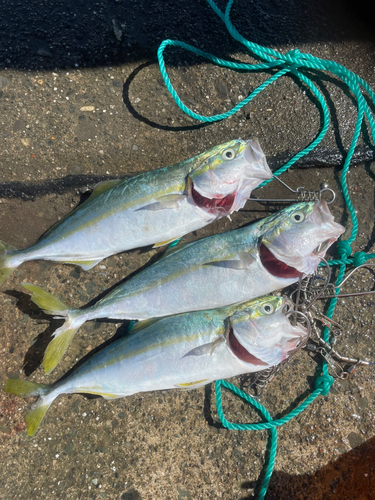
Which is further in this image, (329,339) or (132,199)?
(329,339)

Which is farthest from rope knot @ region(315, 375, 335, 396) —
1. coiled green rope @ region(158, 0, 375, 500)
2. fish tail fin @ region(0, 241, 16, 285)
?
fish tail fin @ region(0, 241, 16, 285)

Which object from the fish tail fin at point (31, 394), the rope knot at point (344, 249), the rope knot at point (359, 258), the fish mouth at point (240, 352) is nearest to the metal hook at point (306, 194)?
the rope knot at point (344, 249)

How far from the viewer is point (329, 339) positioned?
2453mm

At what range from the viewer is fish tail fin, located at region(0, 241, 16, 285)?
2131mm

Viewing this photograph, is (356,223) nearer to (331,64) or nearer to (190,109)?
(331,64)

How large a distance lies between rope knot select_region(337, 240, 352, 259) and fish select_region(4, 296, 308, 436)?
28.8 inches

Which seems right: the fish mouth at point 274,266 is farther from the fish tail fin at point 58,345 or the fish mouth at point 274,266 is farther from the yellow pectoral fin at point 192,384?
the fish tail fin at point 58,345

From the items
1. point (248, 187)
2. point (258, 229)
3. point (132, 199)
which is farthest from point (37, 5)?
point (258, 229)

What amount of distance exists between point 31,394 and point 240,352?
1432 millimetres

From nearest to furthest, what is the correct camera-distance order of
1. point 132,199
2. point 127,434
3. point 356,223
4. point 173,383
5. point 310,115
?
point 173,383, point 132,199, point 127,434, point 356,223, point 310,115

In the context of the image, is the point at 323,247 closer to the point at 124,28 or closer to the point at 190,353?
the point at 190,353

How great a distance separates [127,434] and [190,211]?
5.55ft

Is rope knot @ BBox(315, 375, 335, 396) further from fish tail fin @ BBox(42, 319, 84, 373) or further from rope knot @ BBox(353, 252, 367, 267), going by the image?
fish tail fin @ BBox(42, 319, 84, 373)

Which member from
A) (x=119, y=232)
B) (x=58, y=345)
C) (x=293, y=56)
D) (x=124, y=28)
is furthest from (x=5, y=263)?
(x=293, y=56)
